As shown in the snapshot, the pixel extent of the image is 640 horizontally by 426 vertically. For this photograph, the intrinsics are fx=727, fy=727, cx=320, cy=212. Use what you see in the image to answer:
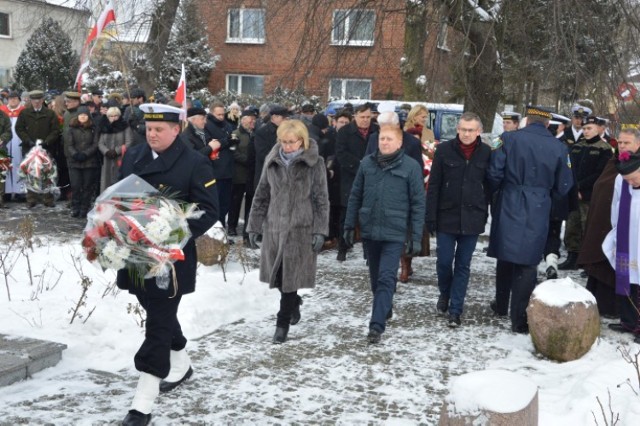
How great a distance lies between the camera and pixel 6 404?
15.6ft

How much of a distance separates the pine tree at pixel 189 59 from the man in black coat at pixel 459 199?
2129 centimetres

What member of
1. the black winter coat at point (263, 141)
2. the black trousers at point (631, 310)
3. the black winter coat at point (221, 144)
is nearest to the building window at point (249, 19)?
the black winter coat at point (221, 144)

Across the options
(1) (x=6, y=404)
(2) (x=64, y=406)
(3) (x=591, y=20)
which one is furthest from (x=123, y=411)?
(3) (x=591, y=20)

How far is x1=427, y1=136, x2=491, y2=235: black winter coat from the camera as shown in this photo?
22.7ft

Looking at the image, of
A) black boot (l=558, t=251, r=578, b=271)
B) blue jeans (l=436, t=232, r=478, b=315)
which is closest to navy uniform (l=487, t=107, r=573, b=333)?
blue jeans (l=436, t=232, r=478, b=315)

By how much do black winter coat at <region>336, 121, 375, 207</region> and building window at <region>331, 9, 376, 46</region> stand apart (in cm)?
271

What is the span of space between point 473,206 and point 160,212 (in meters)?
3.57

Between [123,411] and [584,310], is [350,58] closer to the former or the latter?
[584,310]

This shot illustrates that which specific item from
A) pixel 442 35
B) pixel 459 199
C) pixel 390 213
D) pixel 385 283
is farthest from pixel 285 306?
pixel 442 35

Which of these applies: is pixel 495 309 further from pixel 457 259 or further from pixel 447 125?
pixel 447 125

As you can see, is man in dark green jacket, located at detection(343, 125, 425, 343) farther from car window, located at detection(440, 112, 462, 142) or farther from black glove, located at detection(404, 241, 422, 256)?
car window, located at detection(440, 112, 462, 142)

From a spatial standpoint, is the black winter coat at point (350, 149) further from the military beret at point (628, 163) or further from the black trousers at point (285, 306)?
the military beret at point (628, 163)

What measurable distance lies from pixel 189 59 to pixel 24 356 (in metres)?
24.8

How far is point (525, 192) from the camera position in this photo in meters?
6.84
